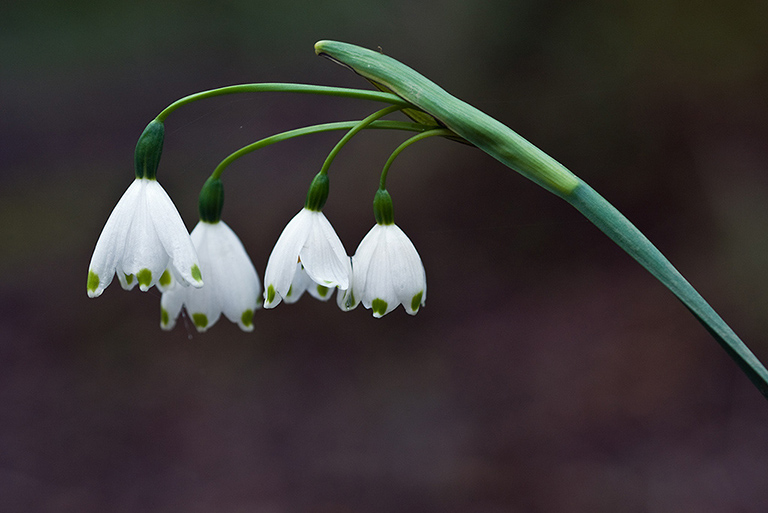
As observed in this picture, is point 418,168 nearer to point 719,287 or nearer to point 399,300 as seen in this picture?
point 719,287

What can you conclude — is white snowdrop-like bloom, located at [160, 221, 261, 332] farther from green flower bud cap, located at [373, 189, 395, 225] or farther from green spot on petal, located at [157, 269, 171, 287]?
green flower bud cap, located at [373, 189, 395, 225]

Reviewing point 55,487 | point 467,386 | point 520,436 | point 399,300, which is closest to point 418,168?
point 467,386

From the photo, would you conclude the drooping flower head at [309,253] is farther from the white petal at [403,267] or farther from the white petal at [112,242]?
the white petal at [112,242]

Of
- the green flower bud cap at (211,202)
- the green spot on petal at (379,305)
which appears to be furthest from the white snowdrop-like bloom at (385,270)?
the green flower bud cap at (211,202)

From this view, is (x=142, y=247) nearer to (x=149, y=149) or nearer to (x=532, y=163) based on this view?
(x=149, y=149)

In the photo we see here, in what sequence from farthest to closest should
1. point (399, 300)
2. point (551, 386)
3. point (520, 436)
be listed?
point (551, 386) → point (520, 436) → point (399, 300)

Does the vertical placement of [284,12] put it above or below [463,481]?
above

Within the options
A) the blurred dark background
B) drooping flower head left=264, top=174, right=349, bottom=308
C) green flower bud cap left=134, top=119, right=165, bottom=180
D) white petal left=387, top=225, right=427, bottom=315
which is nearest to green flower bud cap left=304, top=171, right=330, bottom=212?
drooping flower head left=264, top=174, right=349, bottom=308
